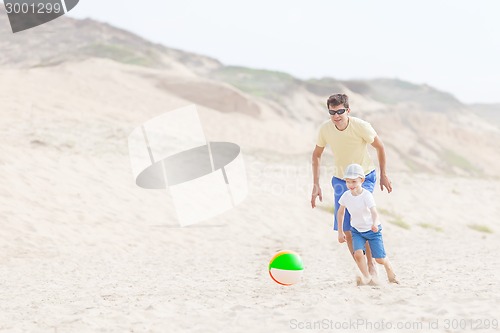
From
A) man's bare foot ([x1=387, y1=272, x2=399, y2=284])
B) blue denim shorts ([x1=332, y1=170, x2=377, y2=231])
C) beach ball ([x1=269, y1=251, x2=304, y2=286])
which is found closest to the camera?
blue denim shorts ([x1=332, y1=170, x2=377, y2=231])

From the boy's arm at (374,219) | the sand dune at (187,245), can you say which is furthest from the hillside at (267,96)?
the boy's arm at (374,219)

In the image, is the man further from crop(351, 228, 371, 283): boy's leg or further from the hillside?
the hillside

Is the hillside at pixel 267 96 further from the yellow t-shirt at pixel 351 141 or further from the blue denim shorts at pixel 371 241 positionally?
the blue denim shorts at pixel 371 241

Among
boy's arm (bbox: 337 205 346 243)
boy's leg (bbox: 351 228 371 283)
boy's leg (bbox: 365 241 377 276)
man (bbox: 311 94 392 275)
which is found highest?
man (bbox: 311 94 392 275)

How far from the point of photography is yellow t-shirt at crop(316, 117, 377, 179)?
561 centimetres

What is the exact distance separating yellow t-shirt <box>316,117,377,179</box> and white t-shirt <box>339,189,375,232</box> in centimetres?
32

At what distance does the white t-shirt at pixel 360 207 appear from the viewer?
5441mm

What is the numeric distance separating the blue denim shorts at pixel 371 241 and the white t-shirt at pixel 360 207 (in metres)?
0.07

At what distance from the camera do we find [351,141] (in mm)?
5660

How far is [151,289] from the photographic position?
6.47 m

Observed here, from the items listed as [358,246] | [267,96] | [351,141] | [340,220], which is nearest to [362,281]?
[358,246]

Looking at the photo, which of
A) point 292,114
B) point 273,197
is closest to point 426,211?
point 273,197

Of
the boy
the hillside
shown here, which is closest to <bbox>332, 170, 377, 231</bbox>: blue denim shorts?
the boy

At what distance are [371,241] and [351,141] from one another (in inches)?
38.7
